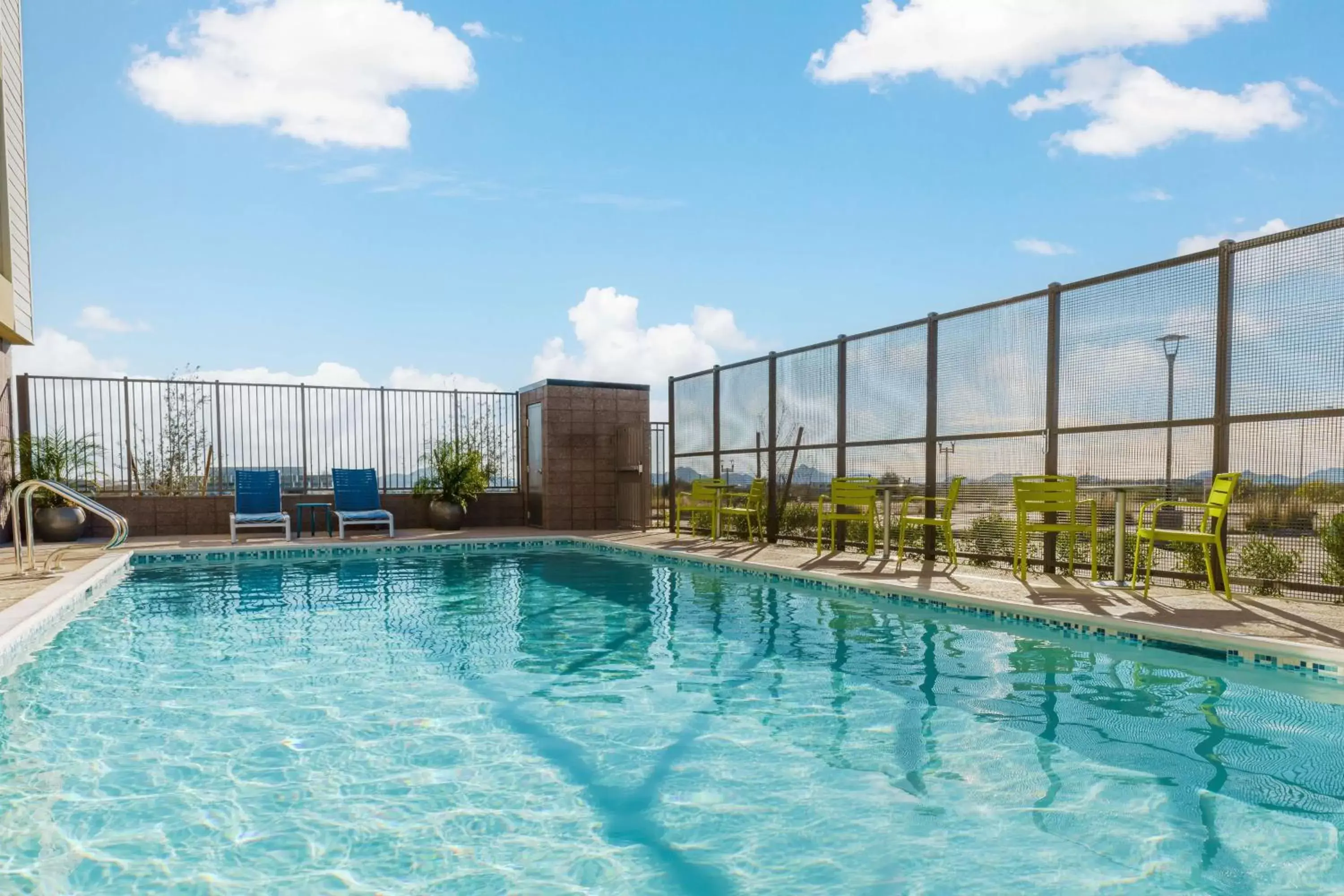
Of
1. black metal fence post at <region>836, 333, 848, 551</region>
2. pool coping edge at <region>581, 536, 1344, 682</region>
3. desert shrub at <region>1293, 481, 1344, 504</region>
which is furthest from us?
black metal fence post at <region>836, 333, 848, 551</region>

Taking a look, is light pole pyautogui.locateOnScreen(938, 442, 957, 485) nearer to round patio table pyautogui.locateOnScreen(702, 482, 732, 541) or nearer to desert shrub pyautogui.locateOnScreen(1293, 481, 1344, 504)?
desert shrub pyautogui.locateOnScreen(1293, 481, 1344, 504)

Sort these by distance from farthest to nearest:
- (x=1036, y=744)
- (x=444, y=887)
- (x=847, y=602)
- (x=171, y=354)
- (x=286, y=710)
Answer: (x=171, y=354) < (x=847, y=602) < (x=286, y=710) < (x=1036, y=744) < (x=444, y=887)

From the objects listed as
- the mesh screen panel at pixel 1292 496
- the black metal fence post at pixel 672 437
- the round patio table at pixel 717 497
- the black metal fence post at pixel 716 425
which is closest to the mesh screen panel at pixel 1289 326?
the mesh screen panel at pixel 1292 496

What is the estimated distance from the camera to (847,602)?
608 centimetres

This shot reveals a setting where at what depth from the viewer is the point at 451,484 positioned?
11.9m

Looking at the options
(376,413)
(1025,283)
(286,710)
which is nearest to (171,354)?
(376,413)

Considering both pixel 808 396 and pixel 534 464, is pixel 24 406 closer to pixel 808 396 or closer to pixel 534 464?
pixel 534 464

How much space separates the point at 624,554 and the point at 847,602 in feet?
12.7

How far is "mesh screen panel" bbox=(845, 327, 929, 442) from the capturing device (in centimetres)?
784

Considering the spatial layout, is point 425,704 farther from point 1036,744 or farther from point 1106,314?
point 1106,314

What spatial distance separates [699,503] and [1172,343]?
6126mm

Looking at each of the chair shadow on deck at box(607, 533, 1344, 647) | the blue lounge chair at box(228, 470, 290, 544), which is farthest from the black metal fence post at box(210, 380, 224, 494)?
the chair shadow on deck at box(607, 533, 1344, 647)

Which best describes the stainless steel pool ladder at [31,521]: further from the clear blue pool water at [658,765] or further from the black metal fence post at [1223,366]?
the black metal fence post at [1223,366]

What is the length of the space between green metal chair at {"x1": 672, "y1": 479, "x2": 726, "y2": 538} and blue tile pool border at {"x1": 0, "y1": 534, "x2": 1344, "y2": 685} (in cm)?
105
